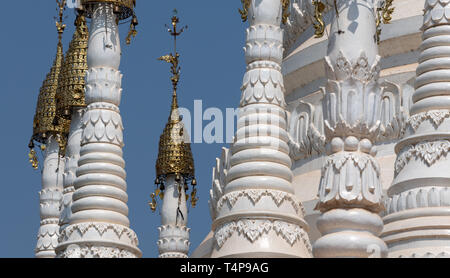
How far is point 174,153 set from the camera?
102ft

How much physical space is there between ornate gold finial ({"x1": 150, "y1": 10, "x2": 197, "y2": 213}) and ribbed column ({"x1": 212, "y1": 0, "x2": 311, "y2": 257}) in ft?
33.8

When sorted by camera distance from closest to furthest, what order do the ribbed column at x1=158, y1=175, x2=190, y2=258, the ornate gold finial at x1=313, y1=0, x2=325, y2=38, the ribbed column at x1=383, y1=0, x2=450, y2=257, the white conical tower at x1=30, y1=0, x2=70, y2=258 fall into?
the ornate gold finial at x1=313, y1=0, x2=325, y2=38 < the ribbed column at x1=383, y1=0, x2=450, y2=257 < the white conical tower at x1=30, y1=0, x2=70, y2=258 < the ribbed column at x1=158, y1=175, x2=190, y2=258

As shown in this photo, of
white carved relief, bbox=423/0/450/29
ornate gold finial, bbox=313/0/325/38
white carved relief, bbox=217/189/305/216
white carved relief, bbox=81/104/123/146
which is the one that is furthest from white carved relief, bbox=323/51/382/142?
white carved relief, bbox=81/104/123/146

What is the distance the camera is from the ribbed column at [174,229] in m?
29.8

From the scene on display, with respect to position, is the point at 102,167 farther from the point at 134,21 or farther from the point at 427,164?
the point at 427,164

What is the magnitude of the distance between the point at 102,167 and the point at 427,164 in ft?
18.9

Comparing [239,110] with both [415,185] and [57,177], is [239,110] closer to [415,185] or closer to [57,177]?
[415,185]

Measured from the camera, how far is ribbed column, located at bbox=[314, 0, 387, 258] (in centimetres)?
1488

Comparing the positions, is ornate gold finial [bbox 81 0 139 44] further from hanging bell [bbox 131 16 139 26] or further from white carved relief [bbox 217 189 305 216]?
white carved relief [bbox 217 189 305 216]

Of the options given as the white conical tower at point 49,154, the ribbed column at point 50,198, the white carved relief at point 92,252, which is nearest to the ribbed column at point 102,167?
the white carved relief at point 92,252

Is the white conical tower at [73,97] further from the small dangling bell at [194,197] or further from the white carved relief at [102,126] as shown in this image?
the small dangling bell at [194,197]

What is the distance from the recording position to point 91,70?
22.0m
